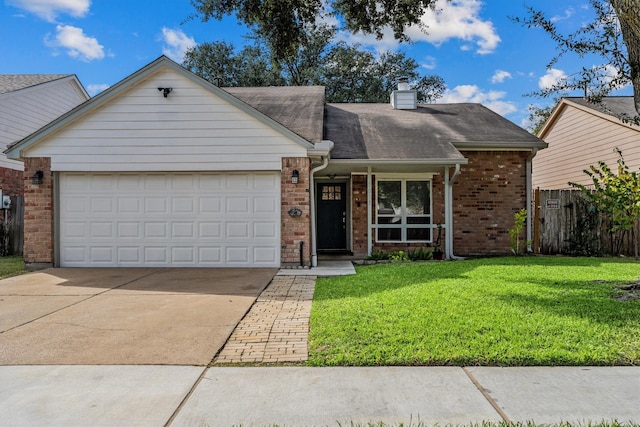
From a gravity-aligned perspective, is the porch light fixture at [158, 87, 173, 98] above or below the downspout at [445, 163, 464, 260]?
above

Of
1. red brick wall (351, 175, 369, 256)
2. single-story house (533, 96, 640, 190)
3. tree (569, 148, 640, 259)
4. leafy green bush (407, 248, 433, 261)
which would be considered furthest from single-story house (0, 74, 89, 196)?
single-story house (533, 96, 640, 190)

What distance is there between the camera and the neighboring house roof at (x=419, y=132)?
10406mm

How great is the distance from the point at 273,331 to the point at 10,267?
8356mm

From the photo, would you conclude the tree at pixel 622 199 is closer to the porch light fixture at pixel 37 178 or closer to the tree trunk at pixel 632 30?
the tree trunk at pixel 632 30

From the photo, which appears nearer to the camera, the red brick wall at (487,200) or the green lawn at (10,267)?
the green lawn at (10,267)

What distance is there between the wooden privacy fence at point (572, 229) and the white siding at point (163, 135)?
7752mm

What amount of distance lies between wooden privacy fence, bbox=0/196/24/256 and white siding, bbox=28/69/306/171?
4.91 metres

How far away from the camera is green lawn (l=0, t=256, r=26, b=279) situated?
345 inches

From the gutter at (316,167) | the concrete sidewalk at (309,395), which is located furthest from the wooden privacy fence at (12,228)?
the concrete sidewalk at (309,395)

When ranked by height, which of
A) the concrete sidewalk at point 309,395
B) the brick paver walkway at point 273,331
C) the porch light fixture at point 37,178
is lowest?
the concrete sidewalk at point 309,395

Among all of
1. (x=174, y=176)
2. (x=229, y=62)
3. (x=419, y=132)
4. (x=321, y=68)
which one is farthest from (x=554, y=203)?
(x=229, y=62)

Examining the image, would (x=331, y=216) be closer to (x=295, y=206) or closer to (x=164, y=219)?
(x=295, y=206)

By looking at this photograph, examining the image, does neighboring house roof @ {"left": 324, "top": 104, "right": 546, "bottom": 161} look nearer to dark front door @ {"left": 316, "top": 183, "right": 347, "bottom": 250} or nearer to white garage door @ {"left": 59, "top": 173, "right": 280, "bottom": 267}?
dark front door @ {"left": 316, "top": 183, "right": 347, "bottom": 250}

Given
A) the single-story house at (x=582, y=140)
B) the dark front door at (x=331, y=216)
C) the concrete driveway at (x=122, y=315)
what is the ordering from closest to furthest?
1. the concrete driveway at (x=122, y=315)
2. the dark front door at (x=331, y=216)
3. the single-story house at (x=582, y=140)
